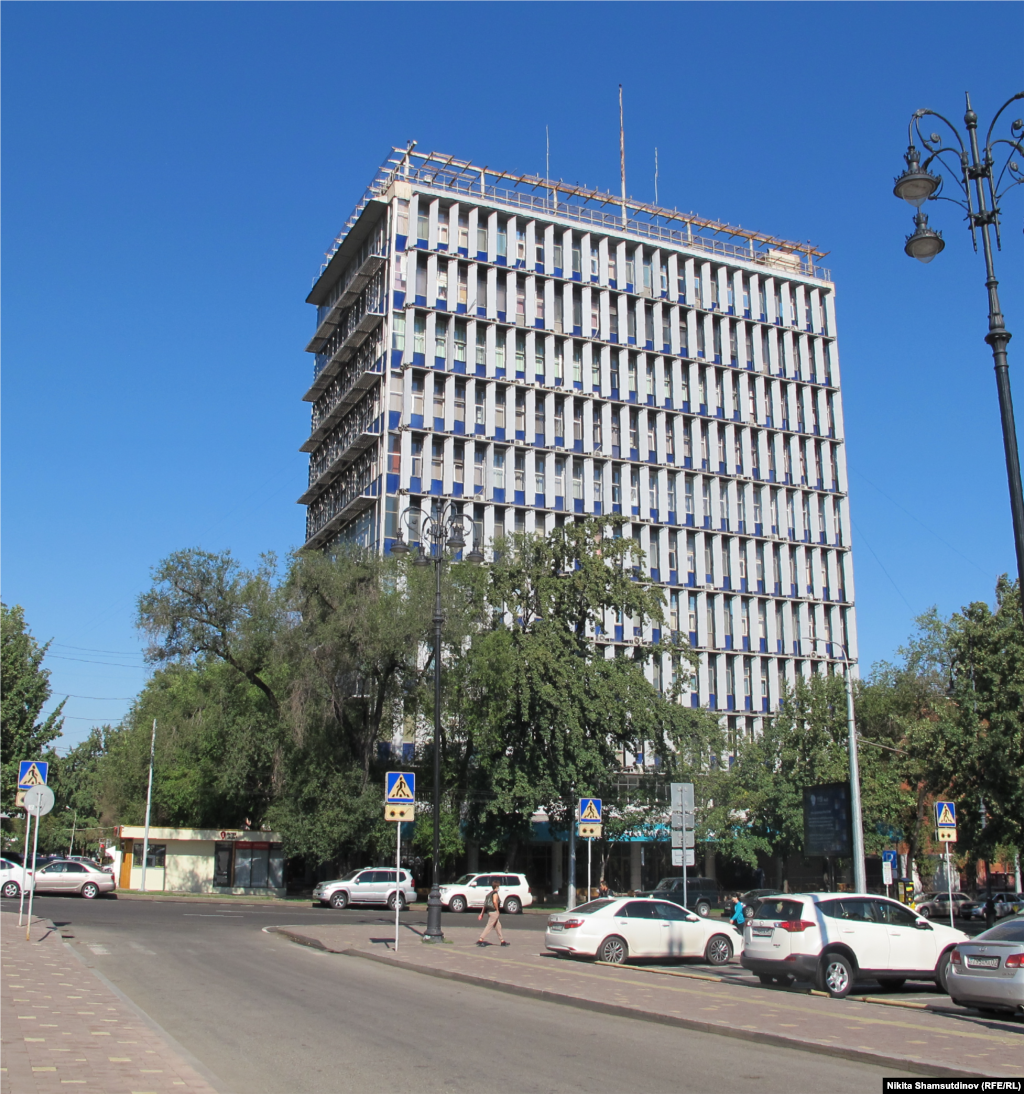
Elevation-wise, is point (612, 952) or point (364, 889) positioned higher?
point (612, 952)

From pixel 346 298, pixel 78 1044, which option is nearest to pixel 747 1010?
pixel 78 1044

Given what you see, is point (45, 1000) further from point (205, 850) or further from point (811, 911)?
A: point (205, 850)

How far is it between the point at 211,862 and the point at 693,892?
23839 millimetres

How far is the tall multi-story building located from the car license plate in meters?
49.2

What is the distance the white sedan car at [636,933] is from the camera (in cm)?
2067

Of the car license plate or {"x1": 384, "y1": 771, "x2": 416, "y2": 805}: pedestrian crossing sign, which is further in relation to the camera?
{"x1": 384, "y1": 771, "x2": 416, "y2": 805}: pedestrian crossing sign

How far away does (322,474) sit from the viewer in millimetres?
72125

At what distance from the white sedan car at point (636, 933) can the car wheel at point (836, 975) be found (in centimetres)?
533

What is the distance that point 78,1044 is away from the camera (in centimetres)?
973

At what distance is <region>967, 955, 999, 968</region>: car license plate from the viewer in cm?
1277

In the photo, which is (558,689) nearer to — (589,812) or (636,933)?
(589,812)

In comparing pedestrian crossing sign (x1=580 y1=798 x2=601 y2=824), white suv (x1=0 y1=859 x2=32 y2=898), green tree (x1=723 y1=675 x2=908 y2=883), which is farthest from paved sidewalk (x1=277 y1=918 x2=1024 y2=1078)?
green tree (x1=723 y1=675 x2=908 y2=883)

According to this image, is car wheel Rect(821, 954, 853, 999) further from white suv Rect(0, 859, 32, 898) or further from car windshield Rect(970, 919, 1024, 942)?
white suv Rect(0, 859, 32, 898)

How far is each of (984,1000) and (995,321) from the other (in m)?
8.24
